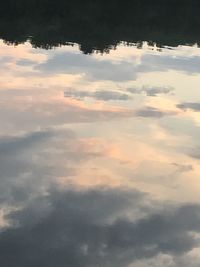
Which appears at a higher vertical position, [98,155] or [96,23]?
[96,23]

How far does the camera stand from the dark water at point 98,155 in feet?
61.5

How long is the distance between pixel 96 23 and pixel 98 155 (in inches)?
1875

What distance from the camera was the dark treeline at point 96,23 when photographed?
60.5m

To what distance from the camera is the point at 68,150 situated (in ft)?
89.1

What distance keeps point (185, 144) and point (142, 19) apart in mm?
52075

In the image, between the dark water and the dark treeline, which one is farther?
the dark treeline

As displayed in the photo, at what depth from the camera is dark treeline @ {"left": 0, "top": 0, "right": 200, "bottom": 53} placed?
60.5 m

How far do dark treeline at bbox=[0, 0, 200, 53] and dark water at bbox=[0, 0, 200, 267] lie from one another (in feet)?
13.0

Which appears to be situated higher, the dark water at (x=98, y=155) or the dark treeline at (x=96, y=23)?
the dark treeline at (x=96, y=23)

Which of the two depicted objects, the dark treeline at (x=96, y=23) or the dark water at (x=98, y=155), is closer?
the dark water at (x=98, y=155)

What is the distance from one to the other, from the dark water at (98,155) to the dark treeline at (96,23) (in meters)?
3.95

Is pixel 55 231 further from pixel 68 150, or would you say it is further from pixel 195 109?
pixel 195 109

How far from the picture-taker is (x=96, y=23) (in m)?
71.9

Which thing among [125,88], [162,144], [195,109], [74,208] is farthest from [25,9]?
[74,208]
